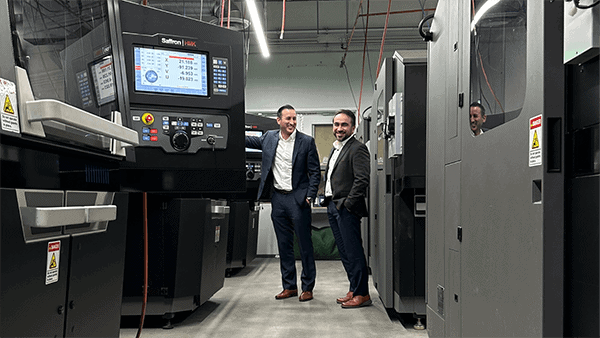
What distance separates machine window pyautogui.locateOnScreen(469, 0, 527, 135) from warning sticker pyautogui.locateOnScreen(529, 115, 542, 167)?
11cm

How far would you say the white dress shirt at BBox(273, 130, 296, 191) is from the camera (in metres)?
3.93

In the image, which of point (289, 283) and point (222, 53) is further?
point (289, 283)

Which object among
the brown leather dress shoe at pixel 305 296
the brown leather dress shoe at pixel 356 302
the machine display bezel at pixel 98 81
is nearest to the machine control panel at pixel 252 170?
the brown leather dress shoe at pixel 305 296

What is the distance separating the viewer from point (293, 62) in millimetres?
7676

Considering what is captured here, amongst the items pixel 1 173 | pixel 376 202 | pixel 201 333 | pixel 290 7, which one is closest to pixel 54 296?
pixel 1 173

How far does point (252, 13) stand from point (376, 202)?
184cm

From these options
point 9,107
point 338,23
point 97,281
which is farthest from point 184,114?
point 338,23

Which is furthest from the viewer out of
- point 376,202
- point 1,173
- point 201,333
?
point 376,202

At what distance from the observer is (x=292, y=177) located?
3.93 m

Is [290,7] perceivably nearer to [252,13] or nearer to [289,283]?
[252,13]

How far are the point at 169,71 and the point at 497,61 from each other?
114 cm

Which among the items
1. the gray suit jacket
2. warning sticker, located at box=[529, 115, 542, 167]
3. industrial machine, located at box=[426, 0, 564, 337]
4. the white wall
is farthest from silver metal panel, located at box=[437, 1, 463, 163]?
the white wall

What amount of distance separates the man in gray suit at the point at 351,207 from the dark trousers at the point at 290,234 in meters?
0.23

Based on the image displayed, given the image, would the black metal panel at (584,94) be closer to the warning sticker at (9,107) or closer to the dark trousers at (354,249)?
the warning sticker at (9,107)
